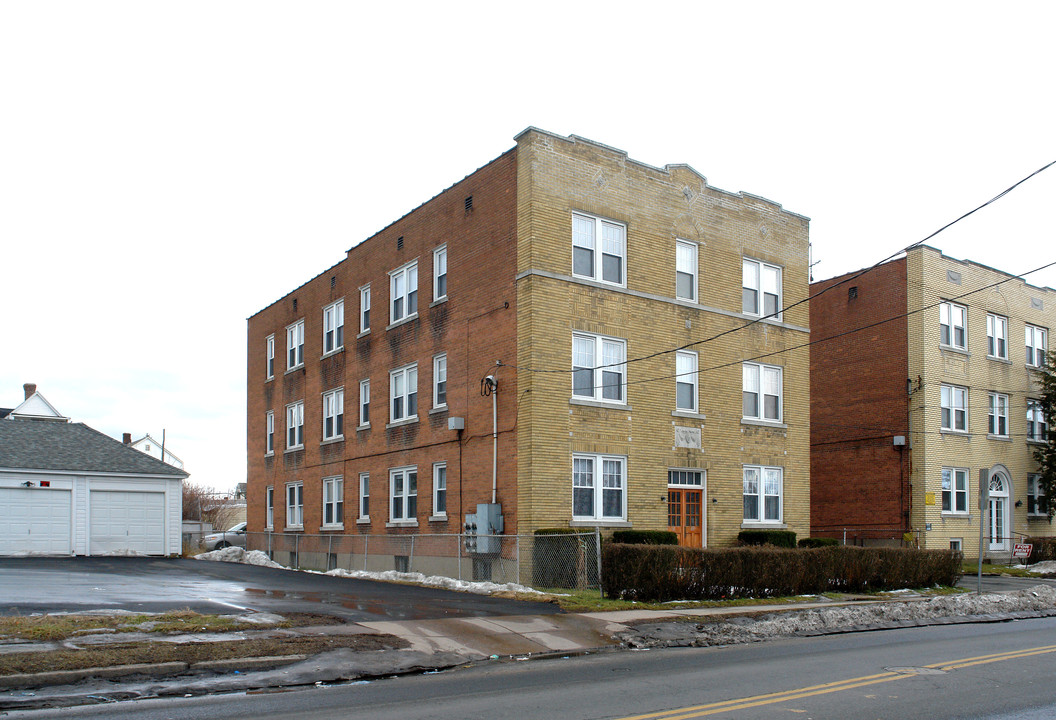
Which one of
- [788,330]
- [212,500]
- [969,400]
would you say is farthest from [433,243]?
[212,500]

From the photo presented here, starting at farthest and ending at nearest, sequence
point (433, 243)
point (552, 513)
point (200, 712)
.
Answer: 1. point (433, 243)
2. point (552, 513)
3. point (200, 712)

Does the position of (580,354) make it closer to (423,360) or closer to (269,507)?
(423,360)

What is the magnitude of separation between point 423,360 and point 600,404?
19.7ft

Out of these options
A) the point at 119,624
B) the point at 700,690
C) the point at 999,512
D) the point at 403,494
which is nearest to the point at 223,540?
the point at 403,494

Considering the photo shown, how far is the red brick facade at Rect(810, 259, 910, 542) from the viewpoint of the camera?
1398 inches

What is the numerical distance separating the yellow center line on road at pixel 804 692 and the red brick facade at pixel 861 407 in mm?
22986

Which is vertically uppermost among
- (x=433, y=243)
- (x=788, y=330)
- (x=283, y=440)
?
(x=433, y=243)

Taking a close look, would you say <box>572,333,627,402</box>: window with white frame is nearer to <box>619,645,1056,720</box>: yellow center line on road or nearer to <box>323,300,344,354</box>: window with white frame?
<box>323,300,344,354</box>: window with white frame

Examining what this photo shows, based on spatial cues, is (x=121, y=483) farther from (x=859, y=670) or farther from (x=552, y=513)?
(x=859, y=670)

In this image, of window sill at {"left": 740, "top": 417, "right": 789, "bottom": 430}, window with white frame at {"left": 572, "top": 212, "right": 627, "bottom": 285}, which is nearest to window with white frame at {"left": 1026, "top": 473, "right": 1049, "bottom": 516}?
window sill at {"left": 740, "top": 417, "right": 789, "bottom": 430}

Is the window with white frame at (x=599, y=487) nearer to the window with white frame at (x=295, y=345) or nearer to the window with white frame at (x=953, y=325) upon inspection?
the window with white frame at (x=295, y=345)

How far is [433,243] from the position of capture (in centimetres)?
2833

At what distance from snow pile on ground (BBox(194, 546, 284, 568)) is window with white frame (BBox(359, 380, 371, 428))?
7.22 m

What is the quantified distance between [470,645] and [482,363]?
12248 mm
